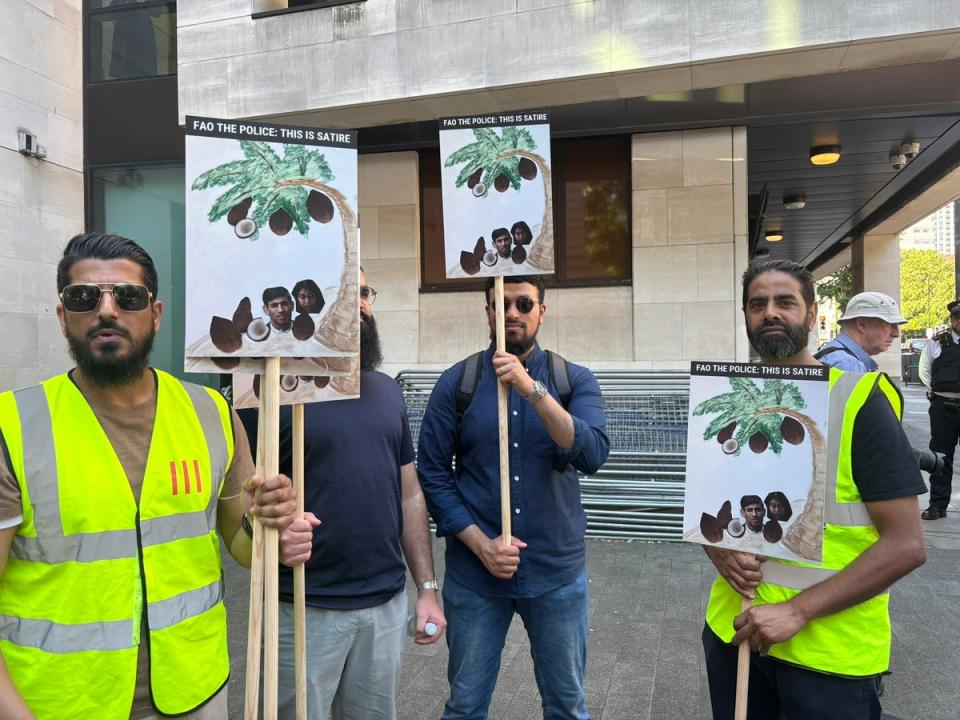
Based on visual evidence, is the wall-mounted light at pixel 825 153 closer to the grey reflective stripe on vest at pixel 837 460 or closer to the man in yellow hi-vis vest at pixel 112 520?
the grey reflective stripe on vest at pixel 837 460

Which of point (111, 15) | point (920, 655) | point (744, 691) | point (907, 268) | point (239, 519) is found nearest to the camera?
point (744, 691)

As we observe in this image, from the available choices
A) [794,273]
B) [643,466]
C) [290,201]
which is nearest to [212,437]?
[290,201]

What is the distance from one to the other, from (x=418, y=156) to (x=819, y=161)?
5.42 metres

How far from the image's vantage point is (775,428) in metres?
2.00

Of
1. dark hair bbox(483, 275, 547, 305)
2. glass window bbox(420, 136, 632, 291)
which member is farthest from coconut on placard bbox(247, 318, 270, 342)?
glass window bbox(420, 136, 632, 291)

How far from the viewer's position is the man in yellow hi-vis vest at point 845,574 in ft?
6.30

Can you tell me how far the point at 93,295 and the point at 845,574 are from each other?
2.24 metres

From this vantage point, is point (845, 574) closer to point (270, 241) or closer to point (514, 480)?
point (514, 480)

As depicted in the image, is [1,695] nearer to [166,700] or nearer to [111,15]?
[166,700]

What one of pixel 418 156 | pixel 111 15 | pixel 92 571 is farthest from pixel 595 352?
pixel 111 15

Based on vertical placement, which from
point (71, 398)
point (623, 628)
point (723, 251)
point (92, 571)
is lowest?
point (623, 628)

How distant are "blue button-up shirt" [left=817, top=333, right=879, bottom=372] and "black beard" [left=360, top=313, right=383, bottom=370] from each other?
2483 millimetres

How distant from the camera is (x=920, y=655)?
172 inches

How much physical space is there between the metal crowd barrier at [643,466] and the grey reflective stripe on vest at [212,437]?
4.47m
